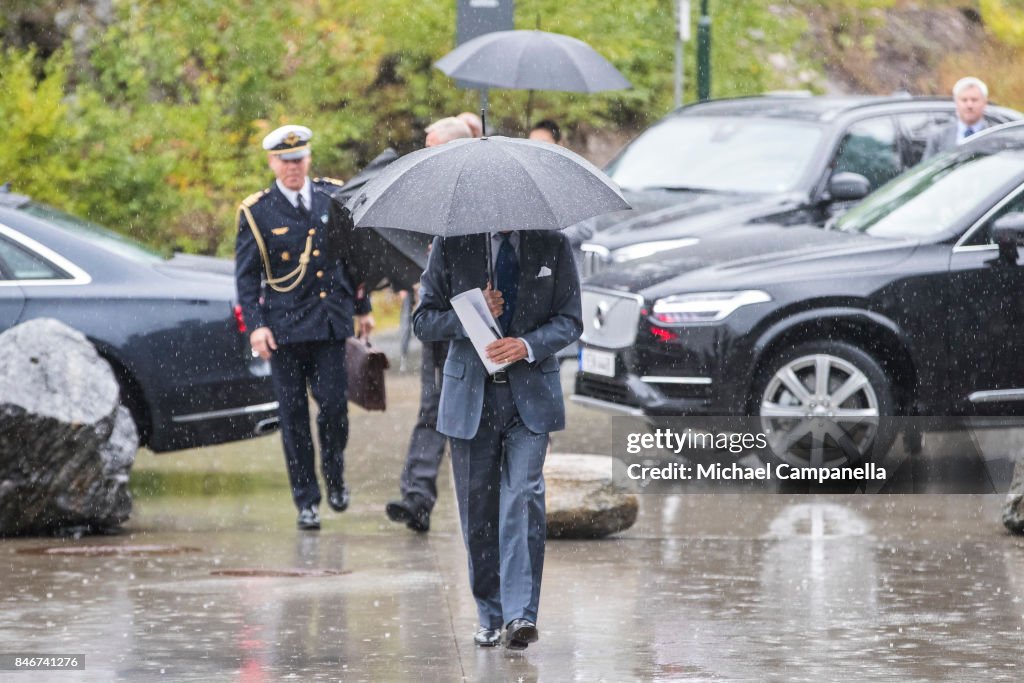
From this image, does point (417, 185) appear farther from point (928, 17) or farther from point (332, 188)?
point (928, 17)

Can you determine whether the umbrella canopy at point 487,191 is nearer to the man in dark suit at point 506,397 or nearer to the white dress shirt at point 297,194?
the man in dark suit at point 506,397

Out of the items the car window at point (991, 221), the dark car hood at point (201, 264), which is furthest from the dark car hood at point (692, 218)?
the dark car hood at point (201, 264)

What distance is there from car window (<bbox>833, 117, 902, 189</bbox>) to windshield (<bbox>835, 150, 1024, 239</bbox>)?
163cm

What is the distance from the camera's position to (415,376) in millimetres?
15062

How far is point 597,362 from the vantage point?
10922mm

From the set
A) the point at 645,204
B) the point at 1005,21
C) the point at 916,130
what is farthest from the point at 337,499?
the point at 1005,21

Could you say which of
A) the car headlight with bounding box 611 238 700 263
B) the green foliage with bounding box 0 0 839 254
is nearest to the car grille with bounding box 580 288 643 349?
the car headlight with bounding box 611 238 700 263

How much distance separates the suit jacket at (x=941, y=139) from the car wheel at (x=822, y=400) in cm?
397

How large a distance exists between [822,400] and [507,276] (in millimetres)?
3875

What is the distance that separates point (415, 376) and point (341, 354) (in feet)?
17.4

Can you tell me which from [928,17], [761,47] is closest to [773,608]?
[761,47]

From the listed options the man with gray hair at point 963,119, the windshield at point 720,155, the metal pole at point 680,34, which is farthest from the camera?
the metal pole at point 680,34

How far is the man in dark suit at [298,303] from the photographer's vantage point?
9.53 meters

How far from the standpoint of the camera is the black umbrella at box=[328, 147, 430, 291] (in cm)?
934
